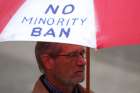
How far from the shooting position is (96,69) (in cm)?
803

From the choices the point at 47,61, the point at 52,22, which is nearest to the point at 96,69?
the point at 47,61

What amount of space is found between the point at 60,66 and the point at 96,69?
15.5 feet

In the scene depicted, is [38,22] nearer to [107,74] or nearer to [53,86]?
[53,86]

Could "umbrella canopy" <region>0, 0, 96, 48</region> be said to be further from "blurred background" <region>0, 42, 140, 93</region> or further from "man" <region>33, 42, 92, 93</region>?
"blurred background" <region>0, 42, 140, 93</region>

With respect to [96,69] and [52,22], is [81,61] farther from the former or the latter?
[96,69]

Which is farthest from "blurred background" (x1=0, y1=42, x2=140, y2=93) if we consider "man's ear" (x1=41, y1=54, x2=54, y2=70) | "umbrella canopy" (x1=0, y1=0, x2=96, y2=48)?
"umbrella canopy" (x1=0, y1=0, x2=96, y2=48)

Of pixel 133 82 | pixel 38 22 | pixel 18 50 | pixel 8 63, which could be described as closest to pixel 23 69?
pixel 8 63

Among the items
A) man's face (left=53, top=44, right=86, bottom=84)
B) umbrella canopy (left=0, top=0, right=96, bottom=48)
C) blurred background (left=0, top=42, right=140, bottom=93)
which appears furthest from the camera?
blurred background (left=0, top=42, right=140, bottom=93)

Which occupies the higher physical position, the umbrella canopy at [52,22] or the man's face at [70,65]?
the umbrella canopy at [52,22]

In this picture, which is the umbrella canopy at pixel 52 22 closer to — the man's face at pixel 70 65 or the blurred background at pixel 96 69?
the man's face at pixel 70 65

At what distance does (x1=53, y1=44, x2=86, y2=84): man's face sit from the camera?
A: 332 centimetres

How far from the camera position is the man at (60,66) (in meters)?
3.32

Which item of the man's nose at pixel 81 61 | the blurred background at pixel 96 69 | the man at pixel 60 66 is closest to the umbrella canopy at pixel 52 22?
the man at pixel 60 66

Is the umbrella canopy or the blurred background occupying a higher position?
the umbrella canopy
